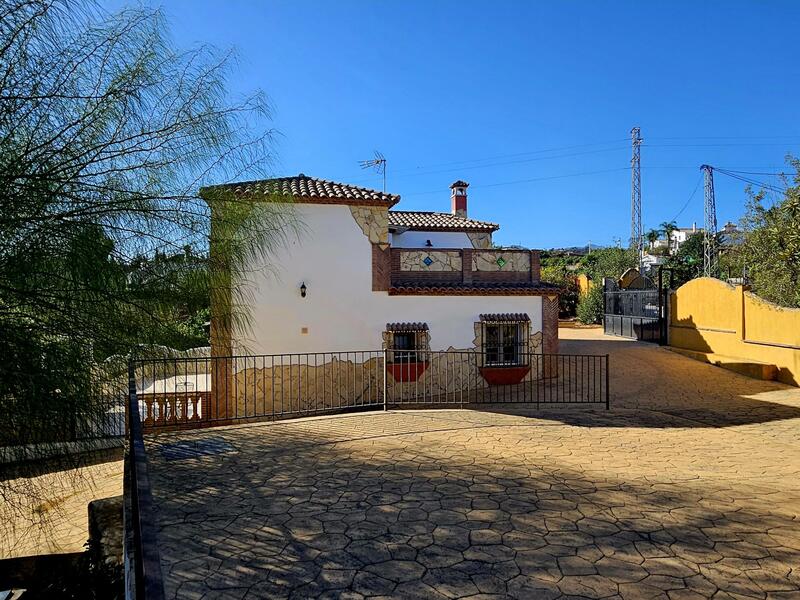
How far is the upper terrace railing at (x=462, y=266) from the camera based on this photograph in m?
13.5

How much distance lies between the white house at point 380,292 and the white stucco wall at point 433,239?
4955 mm

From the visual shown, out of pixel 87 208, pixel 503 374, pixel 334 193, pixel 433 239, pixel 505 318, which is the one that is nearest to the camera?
pixel 87 208

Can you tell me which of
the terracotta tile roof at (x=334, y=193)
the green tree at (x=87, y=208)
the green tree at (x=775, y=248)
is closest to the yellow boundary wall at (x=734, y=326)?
the green tree at (x=775, y=248)

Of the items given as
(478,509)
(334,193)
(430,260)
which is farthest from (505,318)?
(478,509)

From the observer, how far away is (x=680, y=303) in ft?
56.8

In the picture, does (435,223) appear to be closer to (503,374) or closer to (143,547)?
(503,374)

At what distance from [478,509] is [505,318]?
8.84 m

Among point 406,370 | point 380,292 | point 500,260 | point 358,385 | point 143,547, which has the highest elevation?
point 500,260

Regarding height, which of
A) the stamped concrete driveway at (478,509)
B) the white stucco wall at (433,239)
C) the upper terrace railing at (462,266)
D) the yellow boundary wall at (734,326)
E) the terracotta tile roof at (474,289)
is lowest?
the stamped concrete driveway at (478,509)

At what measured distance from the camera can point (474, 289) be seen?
43.2 ft

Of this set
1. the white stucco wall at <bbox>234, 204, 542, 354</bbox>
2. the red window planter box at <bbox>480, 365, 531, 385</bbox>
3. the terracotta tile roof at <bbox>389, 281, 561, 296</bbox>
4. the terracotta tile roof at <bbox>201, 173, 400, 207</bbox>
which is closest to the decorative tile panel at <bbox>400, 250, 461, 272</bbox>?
the terracotta tile roof at <bbox>389, 281, 561, 296</bbox>

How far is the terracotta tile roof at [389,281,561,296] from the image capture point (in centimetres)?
1284

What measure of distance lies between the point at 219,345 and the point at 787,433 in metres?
9.57

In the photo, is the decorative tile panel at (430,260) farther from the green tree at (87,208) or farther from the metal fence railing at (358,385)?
the green tree at (87,208)
